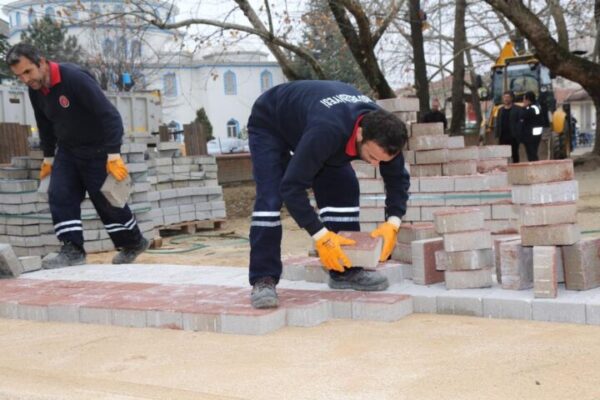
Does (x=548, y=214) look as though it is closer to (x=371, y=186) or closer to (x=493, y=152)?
(x=371, y=186)

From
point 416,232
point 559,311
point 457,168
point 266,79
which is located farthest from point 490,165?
point 266,79

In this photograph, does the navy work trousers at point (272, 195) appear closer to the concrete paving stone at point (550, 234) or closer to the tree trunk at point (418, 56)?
the concrete paving stone at point (550, 234)

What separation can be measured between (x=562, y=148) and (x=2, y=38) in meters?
14.0

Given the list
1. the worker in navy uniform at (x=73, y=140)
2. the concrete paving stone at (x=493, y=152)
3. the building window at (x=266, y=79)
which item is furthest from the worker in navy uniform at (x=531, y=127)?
the building window at (x=266, y=79)

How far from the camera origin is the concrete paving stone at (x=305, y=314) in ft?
14.1

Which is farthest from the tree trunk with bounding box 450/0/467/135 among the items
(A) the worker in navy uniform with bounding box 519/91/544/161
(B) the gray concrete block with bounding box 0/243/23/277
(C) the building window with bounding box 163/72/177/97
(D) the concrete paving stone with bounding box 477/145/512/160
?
(C) the building window with bounding box 163/72/177/97

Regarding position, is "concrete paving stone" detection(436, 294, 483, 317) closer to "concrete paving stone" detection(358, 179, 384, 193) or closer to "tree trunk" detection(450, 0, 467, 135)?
"concrete paving stone" detection(358, 179, 384, 193)

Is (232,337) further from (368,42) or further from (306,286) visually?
(368,42)

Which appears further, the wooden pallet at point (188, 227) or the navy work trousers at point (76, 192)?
the wooden pallet at point (188, 227)

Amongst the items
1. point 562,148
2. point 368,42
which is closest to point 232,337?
point 368,42

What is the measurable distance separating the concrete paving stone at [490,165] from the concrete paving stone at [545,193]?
359cm

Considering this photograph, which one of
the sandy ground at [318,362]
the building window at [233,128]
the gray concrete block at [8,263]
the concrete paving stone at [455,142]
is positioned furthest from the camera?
the building window at [233,128]

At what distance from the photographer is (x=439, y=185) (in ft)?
22.9

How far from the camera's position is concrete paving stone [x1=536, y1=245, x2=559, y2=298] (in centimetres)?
418
